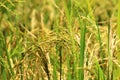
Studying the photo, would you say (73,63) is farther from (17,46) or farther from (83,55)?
(17,46)

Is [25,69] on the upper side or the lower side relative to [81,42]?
lower

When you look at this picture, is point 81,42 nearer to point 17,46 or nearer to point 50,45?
point 50,45

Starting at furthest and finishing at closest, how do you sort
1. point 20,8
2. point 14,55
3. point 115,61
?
1. point 20,8
2. point 14,55
3. point 115,61

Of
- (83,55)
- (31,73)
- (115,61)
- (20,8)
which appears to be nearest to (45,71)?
(31,73)

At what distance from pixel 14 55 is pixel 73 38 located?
2.19 feet

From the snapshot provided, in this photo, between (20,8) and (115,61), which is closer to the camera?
(115,61)

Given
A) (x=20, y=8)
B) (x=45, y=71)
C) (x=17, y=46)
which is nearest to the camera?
(x=45, y=71)

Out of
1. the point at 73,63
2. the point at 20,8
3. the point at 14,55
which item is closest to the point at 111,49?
the point at 73,63

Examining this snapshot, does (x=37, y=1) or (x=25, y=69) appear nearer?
(x=25, y=69)

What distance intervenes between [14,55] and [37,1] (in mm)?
1919

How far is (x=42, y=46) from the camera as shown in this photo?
193 cm

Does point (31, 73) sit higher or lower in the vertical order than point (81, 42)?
lower

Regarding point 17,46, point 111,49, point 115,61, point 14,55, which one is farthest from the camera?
point 14,55

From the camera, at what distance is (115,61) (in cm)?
163
